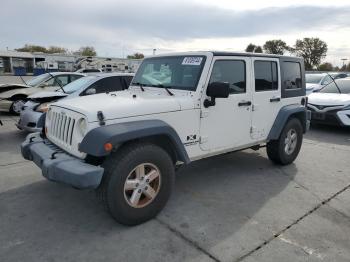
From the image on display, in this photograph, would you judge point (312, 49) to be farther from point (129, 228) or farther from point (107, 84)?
point (129, 228)

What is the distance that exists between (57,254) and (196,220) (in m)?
1.50

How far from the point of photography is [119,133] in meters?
3.18

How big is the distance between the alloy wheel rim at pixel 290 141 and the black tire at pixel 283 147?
0.03 meters

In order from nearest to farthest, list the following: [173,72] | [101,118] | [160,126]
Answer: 1. [101,118]
2. [160,126]
3. [173,72]

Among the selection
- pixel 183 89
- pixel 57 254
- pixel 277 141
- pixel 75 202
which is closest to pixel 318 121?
pixel 277 141

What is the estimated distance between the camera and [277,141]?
17.9 ft

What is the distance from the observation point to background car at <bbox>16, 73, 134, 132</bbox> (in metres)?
7.27

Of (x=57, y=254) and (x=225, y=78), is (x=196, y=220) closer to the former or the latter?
(x=57, y=254)

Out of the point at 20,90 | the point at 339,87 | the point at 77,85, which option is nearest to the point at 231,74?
the point at 77,85

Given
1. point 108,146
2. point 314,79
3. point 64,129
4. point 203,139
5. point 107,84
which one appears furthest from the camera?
point 314,79

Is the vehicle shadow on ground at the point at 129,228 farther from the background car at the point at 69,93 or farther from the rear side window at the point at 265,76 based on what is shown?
the background car at the point at 69,93

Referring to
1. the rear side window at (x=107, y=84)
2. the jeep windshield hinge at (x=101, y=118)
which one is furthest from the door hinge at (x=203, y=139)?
the rear side window at (x=107, y=84)

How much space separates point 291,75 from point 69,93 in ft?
16.2

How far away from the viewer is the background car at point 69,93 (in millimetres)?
7270
